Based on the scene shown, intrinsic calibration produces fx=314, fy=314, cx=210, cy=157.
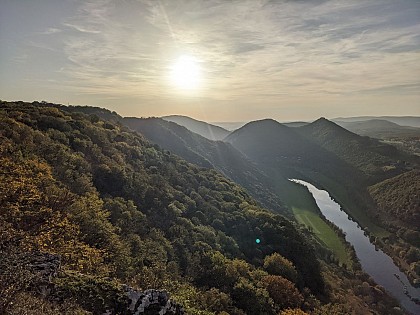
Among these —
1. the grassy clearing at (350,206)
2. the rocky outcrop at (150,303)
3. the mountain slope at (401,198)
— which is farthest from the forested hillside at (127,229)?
the mountain slope at (401,198)

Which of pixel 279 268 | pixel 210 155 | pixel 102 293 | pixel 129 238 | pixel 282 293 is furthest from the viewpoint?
pixel 210 155

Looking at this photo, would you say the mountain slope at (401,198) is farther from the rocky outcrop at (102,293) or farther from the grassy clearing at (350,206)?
the rocky outcrop at (102,293)

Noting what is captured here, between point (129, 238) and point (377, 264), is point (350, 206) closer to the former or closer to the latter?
point (377, 264)

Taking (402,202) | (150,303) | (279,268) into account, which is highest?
(150,303)

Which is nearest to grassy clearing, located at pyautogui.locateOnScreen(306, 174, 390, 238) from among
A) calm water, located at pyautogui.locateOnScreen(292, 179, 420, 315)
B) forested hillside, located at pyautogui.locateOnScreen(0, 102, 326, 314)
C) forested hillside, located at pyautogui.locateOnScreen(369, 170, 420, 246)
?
calm water, located at pyautogui.locateOnScreen(292, 179, 420, 315)

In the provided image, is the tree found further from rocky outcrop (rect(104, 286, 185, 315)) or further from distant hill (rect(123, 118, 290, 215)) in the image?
distant hill (rect(123, 118, 290, 215))

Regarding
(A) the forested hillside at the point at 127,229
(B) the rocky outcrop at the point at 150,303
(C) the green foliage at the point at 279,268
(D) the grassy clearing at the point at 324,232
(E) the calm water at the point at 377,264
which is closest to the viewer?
(B) the rocky outcrop at the point at 150,303

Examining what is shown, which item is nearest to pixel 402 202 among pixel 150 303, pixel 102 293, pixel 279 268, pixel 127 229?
pixel 279 268
